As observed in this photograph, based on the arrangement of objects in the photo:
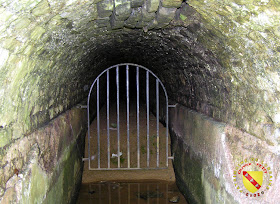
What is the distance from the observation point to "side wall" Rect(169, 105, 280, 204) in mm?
2479

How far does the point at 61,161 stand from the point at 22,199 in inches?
62.3

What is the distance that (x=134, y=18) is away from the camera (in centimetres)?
291

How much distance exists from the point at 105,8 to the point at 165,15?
590mm

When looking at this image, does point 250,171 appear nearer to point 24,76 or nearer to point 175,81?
point 24,76

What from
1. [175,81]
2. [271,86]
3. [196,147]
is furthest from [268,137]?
[175,81]

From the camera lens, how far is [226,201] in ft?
10.1

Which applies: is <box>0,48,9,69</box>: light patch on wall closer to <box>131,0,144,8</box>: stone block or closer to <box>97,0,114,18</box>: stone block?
<box>97,0,114,18</box>: stone block

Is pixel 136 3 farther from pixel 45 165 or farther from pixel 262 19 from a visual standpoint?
pixel 45 165

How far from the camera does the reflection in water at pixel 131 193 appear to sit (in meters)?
4.74

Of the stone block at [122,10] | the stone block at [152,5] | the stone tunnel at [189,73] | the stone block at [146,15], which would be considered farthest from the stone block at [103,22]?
the stone block at [152,5]

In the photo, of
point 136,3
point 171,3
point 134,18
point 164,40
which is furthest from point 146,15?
point 164,40

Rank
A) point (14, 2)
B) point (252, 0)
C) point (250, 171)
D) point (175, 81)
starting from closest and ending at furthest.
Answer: point (14, 2) → point (252, 0) → point (250, 171) → point (175, 81)

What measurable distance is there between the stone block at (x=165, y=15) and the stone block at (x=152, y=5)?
0.18ft

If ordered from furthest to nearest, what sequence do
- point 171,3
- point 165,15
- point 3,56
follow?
point 165,15
point 171,3
point 3,56
